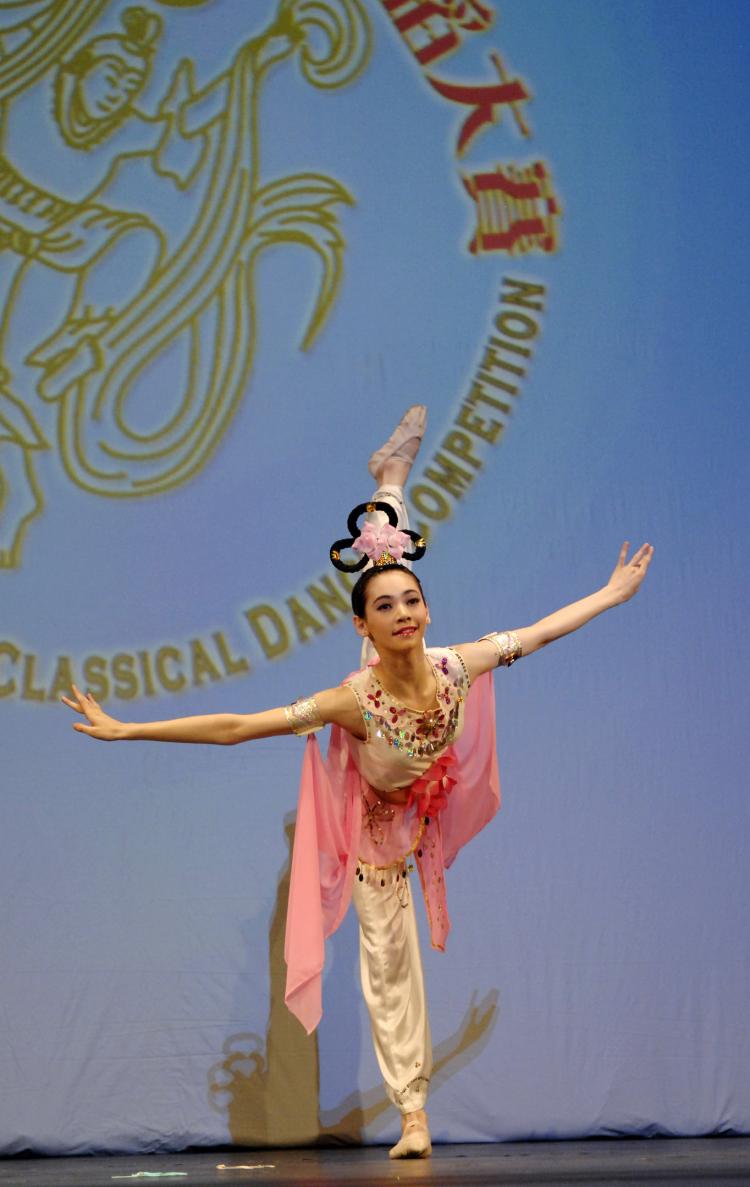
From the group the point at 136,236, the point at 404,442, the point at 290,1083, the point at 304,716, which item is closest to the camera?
the point at 304,716

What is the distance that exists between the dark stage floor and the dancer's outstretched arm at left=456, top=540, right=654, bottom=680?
960 millimetres

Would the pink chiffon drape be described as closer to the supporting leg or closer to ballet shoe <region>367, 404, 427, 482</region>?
the supporting leg

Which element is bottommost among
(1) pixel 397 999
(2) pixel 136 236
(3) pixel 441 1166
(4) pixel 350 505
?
(3) pixel 441 1166

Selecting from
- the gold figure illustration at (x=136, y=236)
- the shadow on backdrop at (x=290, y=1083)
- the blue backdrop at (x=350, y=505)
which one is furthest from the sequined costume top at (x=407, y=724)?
the gold figure illustration at (x=136, y=236)

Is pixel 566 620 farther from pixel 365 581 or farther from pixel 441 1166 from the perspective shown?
pixel 441 1166

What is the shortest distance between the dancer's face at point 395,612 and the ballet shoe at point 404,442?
660 mm

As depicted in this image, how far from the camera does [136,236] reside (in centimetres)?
401

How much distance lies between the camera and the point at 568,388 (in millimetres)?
3908

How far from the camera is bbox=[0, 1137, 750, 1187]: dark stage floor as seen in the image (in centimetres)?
249

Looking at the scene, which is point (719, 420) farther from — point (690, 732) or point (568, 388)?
point (690, 732)

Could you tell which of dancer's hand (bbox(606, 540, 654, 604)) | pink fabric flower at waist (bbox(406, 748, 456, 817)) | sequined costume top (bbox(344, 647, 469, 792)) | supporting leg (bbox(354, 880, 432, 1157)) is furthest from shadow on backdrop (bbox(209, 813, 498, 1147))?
dancer's hand (bbox(606, 540, 654, 604))

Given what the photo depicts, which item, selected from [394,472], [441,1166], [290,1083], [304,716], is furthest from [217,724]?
[290,1083]

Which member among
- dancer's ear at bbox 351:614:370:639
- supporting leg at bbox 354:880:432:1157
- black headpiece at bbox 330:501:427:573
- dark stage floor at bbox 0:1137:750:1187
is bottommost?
dark stage floor at bbox 0:1137:750:1187

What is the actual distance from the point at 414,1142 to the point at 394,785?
698 millimetres
